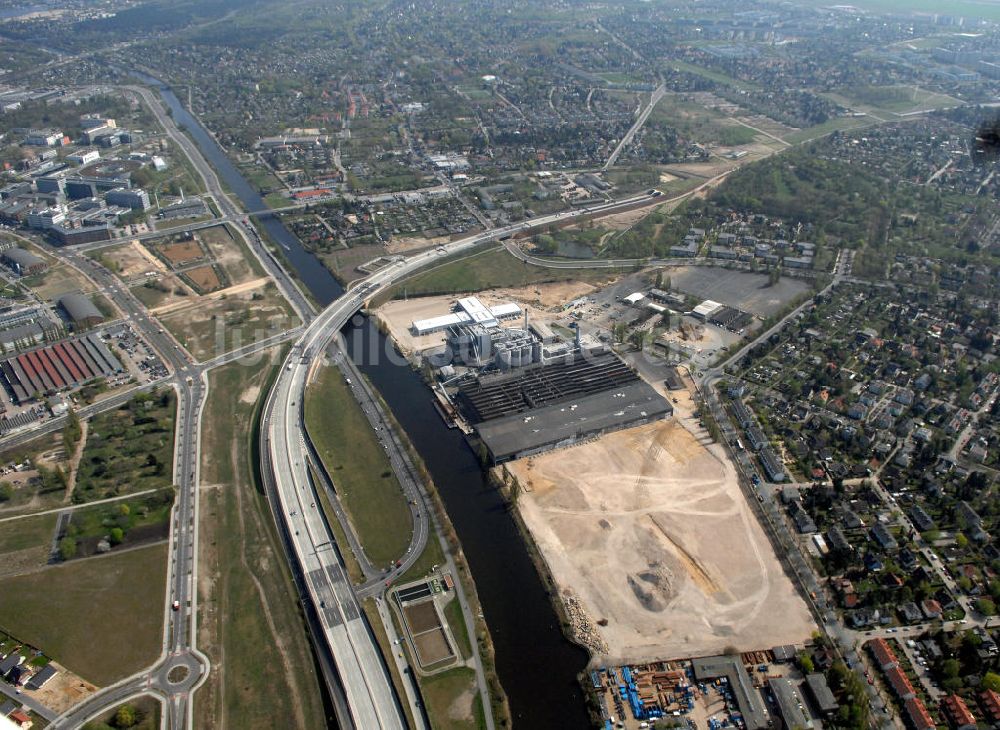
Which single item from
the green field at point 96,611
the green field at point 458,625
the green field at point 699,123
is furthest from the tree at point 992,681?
the green field at point 699,123

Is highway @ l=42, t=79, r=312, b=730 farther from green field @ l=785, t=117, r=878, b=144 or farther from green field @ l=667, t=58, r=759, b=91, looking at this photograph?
green field @ l=667, t=58, r=759, b=91

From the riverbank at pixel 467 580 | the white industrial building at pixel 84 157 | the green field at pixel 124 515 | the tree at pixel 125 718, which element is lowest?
the white industrial building at pixel 84 157

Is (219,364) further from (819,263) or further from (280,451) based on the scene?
(819,263)

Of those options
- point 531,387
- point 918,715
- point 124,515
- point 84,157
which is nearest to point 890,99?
point 531,387

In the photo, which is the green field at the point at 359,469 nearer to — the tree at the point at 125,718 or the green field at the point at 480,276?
the tree at the point at 125,718

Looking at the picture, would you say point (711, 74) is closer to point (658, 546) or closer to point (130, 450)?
point (658, 546)
